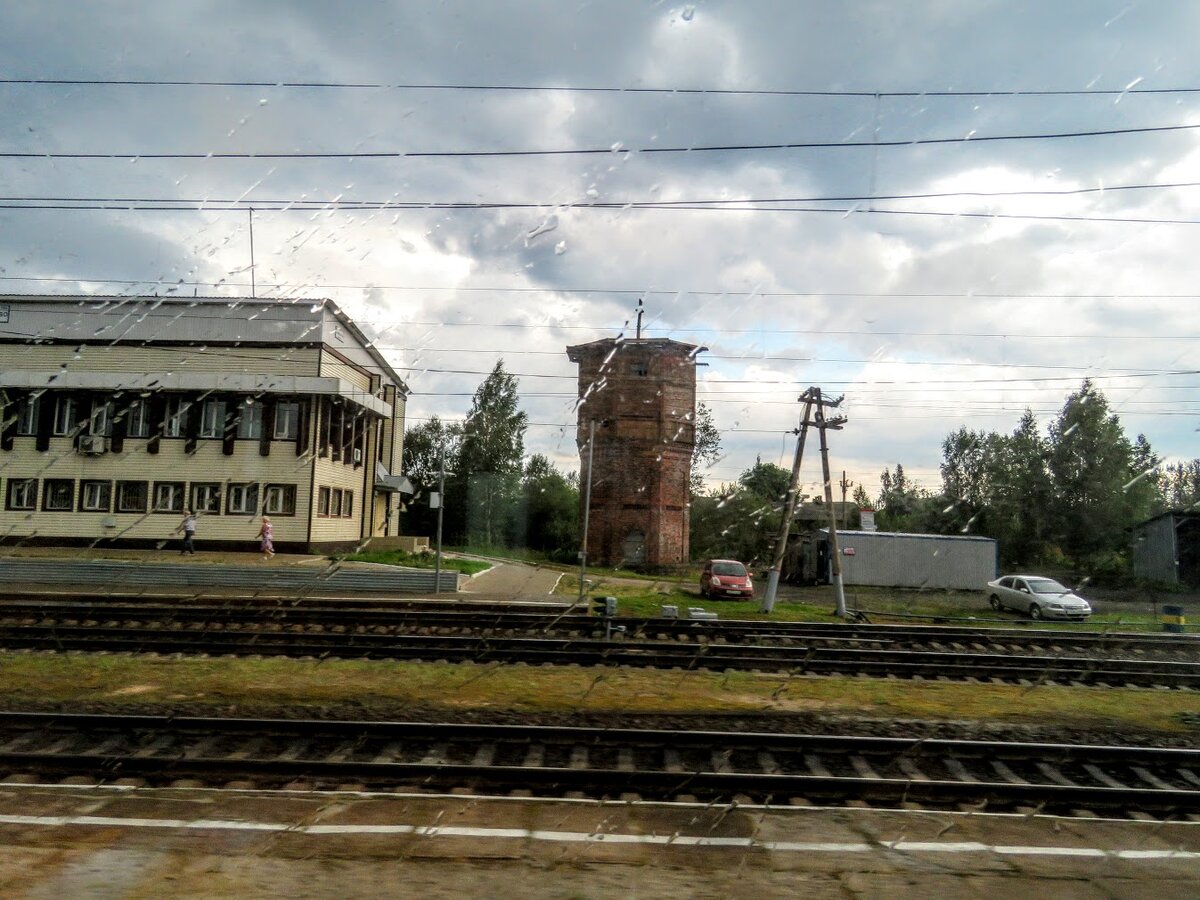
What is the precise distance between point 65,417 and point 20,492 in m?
3.39

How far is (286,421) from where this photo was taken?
30094 mm

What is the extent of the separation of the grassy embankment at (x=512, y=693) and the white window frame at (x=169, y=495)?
19.0 metres

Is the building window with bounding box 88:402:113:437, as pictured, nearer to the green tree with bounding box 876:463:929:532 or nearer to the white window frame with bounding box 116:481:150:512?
the white window frame with bounding box 116:481:150:512

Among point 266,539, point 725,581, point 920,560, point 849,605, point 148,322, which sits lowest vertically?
point 849,605

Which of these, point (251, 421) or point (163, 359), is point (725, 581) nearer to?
point (251, 421)

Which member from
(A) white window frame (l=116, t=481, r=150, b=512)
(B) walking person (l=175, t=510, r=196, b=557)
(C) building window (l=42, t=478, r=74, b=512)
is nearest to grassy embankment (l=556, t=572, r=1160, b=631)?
(B) walking person (l=175, t=510, r=196, b=557)

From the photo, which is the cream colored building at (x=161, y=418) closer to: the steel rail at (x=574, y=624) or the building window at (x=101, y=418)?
the building window at (x=101, y=418)

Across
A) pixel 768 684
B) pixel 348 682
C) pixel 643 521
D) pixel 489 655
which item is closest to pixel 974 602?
pixel 643 521

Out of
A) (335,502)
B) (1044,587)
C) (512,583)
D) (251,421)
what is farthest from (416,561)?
(1044,587)

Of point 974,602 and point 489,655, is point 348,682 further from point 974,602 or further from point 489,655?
point 974,602

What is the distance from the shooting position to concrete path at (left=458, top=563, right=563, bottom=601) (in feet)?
68.3

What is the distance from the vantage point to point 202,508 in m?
29.6

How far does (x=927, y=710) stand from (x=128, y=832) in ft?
29.1

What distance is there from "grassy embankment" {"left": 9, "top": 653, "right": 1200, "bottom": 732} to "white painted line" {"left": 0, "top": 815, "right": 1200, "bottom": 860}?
3314mm
